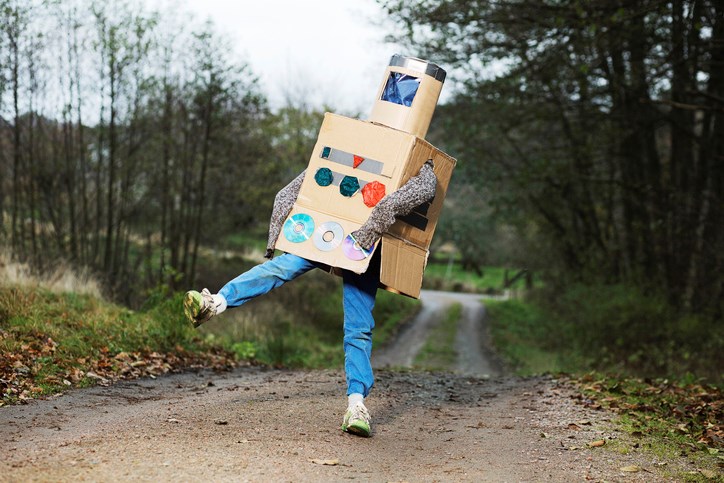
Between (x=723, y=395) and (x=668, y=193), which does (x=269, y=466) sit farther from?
(x=668, y=193)

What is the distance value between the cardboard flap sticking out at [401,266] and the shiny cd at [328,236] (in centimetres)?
31

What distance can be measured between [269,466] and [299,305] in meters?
17.8

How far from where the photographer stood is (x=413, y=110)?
5.91 metres

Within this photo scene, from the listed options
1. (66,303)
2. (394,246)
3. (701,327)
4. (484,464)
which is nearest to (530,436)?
(484,464)

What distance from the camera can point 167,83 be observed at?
1795 cm

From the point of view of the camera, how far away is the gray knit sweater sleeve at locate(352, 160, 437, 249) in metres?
5.51

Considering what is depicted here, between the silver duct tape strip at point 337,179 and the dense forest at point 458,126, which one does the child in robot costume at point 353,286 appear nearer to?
the silver duct tape strip at point 337,179

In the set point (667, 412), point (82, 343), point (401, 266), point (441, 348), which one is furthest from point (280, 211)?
point (441, 348)

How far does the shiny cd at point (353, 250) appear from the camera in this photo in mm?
5562

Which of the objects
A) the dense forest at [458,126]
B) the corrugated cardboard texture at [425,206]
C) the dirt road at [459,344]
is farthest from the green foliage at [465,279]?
the corrugated cardboard texture at [425,206]

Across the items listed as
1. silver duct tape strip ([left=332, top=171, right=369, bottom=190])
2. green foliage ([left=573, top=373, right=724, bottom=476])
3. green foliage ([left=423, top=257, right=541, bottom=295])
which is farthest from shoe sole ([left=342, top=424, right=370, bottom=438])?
green foliage ([left=423, top=257, right=541, bottom=295])

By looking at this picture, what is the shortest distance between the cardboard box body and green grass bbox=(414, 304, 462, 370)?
380 inches

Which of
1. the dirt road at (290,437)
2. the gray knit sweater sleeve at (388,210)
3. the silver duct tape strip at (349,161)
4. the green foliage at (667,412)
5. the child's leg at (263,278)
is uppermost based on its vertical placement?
the silver duct tape strip at (349,161)

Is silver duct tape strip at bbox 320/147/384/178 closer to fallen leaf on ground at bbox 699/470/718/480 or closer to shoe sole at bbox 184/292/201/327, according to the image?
shoe sole at bbox 184/292/201/327
